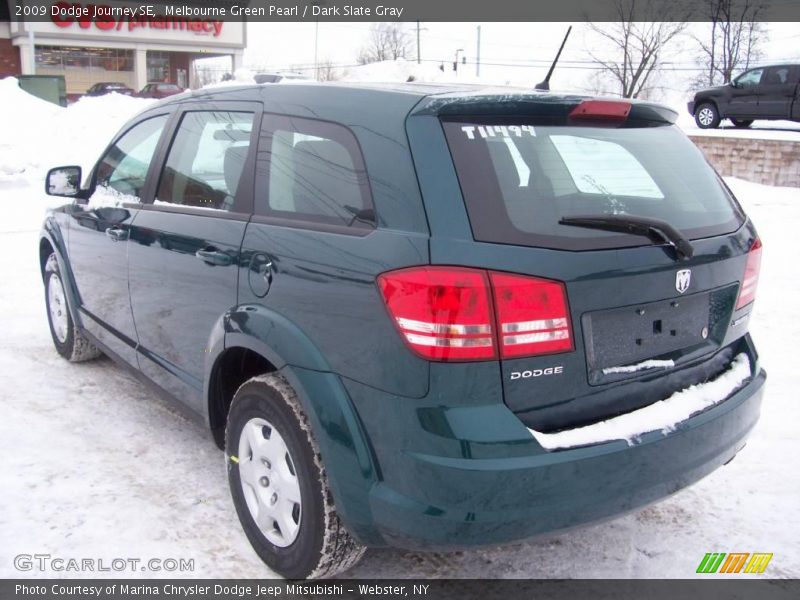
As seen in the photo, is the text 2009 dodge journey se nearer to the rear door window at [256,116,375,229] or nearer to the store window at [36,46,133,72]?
the rear door window at [256,116,375,229]

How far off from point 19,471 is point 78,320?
4.28 feet

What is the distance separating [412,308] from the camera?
85.7 inches

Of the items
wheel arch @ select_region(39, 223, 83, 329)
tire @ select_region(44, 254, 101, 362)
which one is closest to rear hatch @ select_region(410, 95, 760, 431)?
wheel arch @ select_region(39, 223, 83, 329)

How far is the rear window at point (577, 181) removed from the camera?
7.47 ft

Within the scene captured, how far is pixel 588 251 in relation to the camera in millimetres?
2295

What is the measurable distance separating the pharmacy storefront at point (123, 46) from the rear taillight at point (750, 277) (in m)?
39.8

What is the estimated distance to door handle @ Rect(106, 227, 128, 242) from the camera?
3.70 metres

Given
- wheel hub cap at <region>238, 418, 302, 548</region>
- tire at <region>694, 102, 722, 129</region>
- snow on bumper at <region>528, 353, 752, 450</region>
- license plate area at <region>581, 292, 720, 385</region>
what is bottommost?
wheel hub cap at <region>238, 418, 302, 548</region>

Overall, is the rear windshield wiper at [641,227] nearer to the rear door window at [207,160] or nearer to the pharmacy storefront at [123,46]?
the rear door window at [207,160]

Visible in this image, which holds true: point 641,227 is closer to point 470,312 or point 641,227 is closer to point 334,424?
point 470,312

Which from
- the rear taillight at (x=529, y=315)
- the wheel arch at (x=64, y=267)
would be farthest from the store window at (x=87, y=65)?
the rear taillight at (x=529, y=315)

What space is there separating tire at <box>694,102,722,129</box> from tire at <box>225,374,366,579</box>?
20.9 metres

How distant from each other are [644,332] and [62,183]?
351cm

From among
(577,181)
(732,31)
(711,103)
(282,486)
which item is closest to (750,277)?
(577,181)
